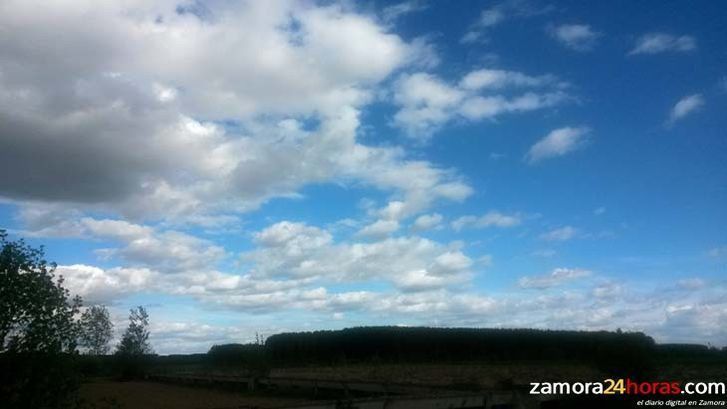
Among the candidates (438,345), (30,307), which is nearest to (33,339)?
(30,307)

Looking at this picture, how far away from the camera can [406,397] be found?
1177cm

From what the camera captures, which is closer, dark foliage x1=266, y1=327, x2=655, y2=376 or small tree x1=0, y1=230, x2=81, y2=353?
small tree x1=0, y1=230, x2=81, y2=353

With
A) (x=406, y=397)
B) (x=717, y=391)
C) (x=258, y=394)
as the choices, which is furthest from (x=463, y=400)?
(x=258, y=394)

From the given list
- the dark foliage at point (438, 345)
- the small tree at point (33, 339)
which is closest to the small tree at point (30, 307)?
the small tree at point (33, 339)

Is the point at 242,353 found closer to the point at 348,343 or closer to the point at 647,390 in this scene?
the point at 348,343

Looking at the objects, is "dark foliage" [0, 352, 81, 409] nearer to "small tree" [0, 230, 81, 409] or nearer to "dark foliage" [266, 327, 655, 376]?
"small tree" [0, 230, 81, 409]

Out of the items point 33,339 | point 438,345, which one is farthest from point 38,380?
point 438,345

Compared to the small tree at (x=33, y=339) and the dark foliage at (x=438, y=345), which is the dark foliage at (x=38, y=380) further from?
the dark foliage at (x=438, y=345)

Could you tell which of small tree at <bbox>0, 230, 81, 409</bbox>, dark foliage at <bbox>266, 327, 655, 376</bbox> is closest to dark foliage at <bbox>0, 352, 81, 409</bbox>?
small tree at <bbox>0, 230, 81, 409</bbox>

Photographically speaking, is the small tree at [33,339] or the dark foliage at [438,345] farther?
the dark foliage at [438,345]

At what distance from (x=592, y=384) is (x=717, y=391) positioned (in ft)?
25.5

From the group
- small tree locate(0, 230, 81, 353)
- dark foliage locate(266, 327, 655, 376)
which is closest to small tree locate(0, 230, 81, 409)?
small tree locate(0, 230, 81, 353)

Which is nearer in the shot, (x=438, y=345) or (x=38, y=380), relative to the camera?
(x=38, y=380)

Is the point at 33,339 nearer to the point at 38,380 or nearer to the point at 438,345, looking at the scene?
the point at 38,380
